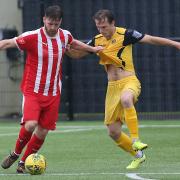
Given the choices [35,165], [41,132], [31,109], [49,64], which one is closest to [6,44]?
[49,64]

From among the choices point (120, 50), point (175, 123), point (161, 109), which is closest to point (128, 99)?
point (120, 50)

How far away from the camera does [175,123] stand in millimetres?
19938

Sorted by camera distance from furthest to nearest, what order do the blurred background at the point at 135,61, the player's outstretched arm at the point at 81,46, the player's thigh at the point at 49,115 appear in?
the blurred background at the point at 135,61 → the player's outstretched arm at the point at 81,46 → the player's thigh at the point at 49,115

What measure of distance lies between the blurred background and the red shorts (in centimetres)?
Result: 1145

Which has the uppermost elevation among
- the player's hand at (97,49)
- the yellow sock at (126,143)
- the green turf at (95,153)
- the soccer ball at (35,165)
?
the player's hand at (97,49)

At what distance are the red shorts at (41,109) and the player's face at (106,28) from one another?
1.26 m

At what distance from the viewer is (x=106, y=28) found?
1141cm

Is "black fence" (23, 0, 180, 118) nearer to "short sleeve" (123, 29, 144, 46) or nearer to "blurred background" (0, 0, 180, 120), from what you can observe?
"blurred background" (0, 0, 180, 120)

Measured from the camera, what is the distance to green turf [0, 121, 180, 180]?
33.0ft

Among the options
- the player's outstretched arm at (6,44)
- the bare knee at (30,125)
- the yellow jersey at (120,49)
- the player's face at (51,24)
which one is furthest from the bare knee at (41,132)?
the yellow jersey at (120,49)

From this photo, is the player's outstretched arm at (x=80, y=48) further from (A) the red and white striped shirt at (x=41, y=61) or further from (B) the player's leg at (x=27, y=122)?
(B) the player's leg at (x=27, y=122)

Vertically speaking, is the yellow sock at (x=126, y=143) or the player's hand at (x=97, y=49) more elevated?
the player's hand at (x=97, y=49)

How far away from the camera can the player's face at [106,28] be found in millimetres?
11322

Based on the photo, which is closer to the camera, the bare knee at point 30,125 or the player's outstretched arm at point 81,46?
the bare knee at point 30,125
